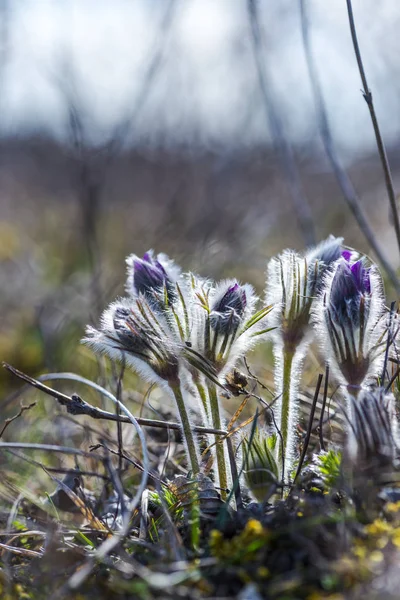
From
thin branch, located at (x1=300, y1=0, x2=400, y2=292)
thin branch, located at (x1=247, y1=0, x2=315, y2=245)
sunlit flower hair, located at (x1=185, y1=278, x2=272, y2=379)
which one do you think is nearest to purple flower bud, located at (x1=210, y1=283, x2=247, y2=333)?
sunlit flower hair, located at (x1=185, y1=278, x2=272, y2=379)

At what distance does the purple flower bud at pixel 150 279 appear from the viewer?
1719 millimetres

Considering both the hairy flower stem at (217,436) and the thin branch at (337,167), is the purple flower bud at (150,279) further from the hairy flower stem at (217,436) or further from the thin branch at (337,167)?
the thin branch at (337,167)

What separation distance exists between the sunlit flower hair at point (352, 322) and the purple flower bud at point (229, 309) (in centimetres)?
19

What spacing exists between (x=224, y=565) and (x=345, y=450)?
349 millimetres

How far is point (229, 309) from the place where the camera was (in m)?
1.58

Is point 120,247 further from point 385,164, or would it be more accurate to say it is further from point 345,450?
point 345,450

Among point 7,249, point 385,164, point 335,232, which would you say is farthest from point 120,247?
point 385,164

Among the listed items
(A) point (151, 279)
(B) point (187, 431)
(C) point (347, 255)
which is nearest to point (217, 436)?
(B) point (187, 431)

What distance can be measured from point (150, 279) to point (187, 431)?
0.41 meters

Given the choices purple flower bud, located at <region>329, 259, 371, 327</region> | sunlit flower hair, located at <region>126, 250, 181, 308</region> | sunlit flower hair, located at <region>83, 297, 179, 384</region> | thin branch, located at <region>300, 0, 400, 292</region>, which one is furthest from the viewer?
thin branch, located at <region>300, 0, 400, 292</region>

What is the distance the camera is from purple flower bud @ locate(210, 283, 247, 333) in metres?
1.56

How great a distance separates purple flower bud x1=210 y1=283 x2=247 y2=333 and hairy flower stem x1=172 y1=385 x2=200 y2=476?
0.20 m

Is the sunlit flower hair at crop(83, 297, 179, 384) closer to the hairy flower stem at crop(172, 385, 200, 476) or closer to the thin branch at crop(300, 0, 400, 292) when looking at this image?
the hairy flower stem at crop(172, 385, 200, 476)

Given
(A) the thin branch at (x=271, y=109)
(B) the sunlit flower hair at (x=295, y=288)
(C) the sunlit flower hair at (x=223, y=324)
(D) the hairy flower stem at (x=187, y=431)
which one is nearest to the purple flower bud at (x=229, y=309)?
(C) the sunlit flower hair at (x=223, y=324)
